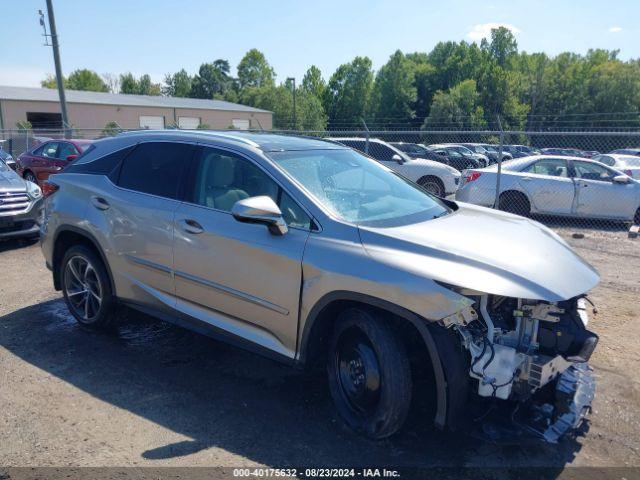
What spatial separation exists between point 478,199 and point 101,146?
316 inches

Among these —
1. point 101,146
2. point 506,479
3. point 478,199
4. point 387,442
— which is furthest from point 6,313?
point 478,199

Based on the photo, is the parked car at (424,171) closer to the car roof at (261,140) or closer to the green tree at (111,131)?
the green tree at (111,131)

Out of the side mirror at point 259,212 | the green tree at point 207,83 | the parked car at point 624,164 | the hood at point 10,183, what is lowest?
the parked car at point 624,164

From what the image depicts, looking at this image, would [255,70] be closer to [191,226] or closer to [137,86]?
[137,86]

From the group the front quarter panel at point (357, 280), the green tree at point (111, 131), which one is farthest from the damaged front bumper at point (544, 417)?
the green tree at point (111, 131)

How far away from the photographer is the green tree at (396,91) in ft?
247

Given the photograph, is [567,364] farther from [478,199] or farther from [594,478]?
[478,199]

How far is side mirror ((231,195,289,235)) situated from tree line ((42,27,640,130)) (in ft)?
144

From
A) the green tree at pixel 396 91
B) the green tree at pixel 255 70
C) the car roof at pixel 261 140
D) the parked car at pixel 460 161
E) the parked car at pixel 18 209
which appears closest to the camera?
the car roof at pixel 261 140

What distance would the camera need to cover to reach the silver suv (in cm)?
296

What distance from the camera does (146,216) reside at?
425cm

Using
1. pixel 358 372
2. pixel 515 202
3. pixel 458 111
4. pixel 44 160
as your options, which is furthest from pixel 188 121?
pixel 358 372

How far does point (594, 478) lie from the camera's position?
2986mm

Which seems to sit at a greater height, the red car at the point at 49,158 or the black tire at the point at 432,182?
the red car at the point at 49,158
